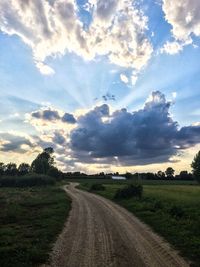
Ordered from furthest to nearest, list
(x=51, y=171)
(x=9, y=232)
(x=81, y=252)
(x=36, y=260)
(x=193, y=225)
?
(x=51, y=171), (x=193, y=225), (x=9, y=232), (x=81, y=252), (x=36, y=260)

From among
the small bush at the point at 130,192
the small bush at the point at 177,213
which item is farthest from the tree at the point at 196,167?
the small bush at the point at 177,213

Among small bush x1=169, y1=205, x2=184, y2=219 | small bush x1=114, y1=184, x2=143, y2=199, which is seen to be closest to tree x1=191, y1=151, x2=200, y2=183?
small bush x1=114, y1=184, x2=143, y2=199

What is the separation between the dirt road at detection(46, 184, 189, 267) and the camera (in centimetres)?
1532

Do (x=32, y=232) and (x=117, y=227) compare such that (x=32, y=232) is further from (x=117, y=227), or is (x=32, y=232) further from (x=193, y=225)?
(x=193, y=225)

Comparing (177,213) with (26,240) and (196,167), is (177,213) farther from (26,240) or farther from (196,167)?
→ (196,167)

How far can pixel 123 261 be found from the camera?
611 inches

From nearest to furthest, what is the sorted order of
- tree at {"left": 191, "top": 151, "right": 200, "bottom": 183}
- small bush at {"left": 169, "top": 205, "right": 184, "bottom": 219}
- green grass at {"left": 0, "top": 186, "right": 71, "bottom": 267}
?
1. green grass at {"left": 0, "top": 186, "right": 71, "bottom": 267}
2. small bush at {"left": 169, "top": 205, "right": 184, "bottom": 219}
3. tree at {"left": 191, "top": 151, "right": 200, "bottom": 183}

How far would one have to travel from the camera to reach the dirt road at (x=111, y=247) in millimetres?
15323

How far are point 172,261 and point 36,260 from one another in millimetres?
5421

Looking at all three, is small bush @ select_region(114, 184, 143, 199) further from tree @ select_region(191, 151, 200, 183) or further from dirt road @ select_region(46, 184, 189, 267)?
tree @ select_region(191, 151, 200, 183)

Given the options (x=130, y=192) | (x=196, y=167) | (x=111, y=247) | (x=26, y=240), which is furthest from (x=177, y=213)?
(x=196, y=167)

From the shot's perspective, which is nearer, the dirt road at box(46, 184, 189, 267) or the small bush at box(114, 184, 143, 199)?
the dirt road at box(46, 184, 189, 267)

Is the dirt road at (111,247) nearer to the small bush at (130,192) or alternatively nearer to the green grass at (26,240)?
the green grass at (26,240)

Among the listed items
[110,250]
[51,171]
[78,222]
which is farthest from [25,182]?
[110,250]
